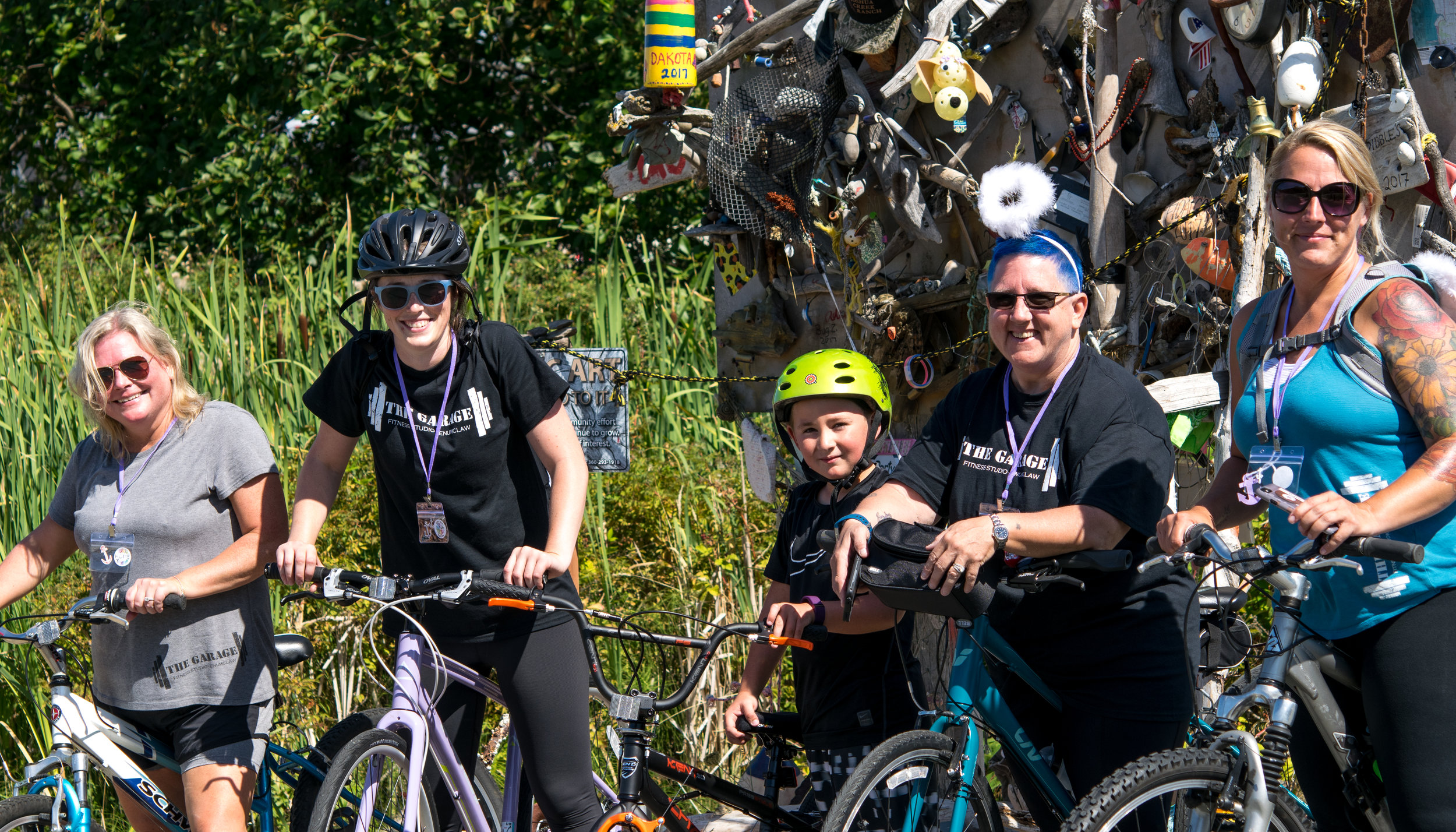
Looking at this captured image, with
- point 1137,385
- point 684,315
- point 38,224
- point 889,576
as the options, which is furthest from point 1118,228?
point 38,224

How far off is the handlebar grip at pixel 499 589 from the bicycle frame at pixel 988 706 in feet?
3.04

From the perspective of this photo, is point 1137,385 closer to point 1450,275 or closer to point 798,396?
point 1450,275

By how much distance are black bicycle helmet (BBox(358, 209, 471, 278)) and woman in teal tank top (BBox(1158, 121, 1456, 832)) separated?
1.75 meters

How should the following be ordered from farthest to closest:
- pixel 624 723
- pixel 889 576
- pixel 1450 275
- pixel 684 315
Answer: pixel 684 315
pixel 624 723
pixel 889 576
pixel 1450 275

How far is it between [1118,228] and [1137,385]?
1.28 metres

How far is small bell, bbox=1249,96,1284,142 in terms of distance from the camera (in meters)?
3.32

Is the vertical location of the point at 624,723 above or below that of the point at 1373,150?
below

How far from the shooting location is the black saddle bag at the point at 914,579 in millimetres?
2514

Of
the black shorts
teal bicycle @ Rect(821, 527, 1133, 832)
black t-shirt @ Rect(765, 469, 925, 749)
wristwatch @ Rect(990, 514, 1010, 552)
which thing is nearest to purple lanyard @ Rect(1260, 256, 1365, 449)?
teal bicycle @ Rect(821, 527, 1133, 832)

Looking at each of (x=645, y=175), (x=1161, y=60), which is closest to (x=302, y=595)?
(x=1161, y=60)

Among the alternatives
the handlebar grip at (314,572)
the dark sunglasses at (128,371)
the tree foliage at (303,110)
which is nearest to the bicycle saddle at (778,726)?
the handlebar grip at (314,572)

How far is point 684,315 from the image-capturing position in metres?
7.57

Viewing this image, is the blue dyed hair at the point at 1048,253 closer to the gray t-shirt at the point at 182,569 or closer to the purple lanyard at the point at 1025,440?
the purple lanyard at the point at 1025,440

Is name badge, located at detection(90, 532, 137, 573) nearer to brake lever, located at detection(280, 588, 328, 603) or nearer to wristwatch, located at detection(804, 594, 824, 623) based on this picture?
brake lever, located at detection(280, 588, 328, 603)
